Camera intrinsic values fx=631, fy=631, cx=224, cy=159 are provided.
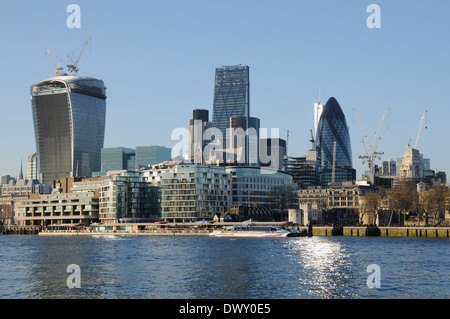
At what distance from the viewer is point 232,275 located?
70.9 m

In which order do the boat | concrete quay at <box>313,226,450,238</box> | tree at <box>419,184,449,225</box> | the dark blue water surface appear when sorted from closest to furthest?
1. the dark blue water surface
2. concrete quay at <box>313,226,450,238</box>
3. the boat
4. tree at <box>419,184,449,225</box>

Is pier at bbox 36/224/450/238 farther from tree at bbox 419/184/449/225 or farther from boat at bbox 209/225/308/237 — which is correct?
tree at bbox 419/184/449/225

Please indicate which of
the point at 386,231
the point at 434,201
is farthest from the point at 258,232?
the point at 434,201

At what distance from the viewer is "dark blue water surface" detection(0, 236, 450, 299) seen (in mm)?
57562

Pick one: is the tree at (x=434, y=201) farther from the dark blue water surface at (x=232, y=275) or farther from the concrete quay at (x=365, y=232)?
the dark blue water surface at (x=232, y=275)

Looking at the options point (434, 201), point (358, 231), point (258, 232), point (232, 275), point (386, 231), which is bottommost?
point (258, 232)

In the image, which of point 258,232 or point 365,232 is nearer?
point 365,232

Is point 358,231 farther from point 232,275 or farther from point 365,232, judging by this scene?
point 232,275

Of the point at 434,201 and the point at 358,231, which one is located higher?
the point at 434,201

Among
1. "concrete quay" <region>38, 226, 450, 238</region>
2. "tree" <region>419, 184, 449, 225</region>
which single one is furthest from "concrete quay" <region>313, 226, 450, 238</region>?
"tree" <region>419, 184, 449, 225</region>

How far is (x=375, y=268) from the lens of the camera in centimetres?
7731

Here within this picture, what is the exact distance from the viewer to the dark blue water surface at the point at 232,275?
57562 mm
